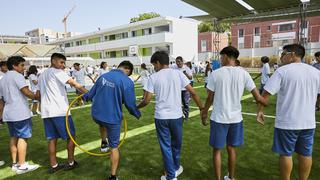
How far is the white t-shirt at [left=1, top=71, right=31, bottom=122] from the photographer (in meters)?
4.34

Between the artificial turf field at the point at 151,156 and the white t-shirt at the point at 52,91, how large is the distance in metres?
1.09

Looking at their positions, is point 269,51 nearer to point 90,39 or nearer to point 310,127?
point 90,39

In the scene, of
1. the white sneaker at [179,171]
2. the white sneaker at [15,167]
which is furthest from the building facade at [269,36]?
the white sneaker at [15,167]

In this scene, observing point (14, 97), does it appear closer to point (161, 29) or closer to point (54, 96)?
point (54, 96)

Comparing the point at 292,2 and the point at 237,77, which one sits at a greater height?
the point at 292,2

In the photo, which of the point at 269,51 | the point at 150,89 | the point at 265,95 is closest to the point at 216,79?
the point at 265,95

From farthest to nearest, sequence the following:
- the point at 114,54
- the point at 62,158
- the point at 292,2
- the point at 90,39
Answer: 1. the point at 90,39
2. the point at 114,54
3. the point at 292,2
4. the point at 62,158

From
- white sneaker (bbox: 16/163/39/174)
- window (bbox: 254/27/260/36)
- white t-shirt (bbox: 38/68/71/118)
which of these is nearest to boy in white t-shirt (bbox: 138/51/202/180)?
white t-shirt (bbox: 38/68/71/118)

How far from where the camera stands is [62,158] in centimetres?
519

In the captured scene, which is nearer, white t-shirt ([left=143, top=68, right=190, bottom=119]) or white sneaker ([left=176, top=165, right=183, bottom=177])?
white t-shirt ([left=143, top=68, right=190, bottom=119])

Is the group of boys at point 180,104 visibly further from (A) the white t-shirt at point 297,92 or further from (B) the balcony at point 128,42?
(B) the balcony at point 128,42

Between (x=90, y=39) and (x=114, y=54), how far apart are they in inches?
299

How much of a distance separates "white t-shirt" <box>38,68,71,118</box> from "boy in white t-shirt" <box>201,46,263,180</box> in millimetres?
2337

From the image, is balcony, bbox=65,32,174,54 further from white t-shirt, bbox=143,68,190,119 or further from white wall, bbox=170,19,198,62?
white t-shirt, bbox=143,68,190,119
